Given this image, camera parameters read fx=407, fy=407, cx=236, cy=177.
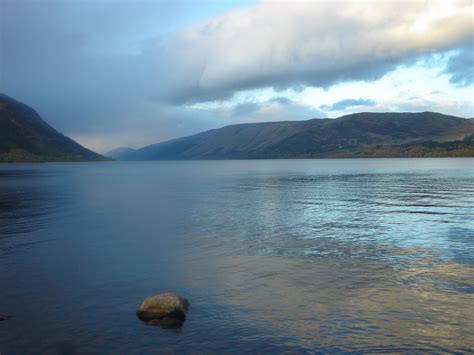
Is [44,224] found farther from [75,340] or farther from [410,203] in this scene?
[410,203]

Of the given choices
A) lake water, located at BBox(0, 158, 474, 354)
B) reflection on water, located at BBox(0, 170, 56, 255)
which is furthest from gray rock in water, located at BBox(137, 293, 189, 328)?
reflection on water, located at BBox(0, 170, 56, 255)

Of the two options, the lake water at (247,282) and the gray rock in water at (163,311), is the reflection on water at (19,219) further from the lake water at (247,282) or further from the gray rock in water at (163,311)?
the gray rock in water at (163,311)

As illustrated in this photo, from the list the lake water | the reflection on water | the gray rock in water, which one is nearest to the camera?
the lake water

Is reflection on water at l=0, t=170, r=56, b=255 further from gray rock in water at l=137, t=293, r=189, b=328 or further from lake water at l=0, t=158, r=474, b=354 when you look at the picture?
gray rock in water at l=137, t=293, r=189, b=328

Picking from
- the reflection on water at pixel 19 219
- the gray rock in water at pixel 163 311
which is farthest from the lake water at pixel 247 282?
the gray rock in water at pixel 163 311

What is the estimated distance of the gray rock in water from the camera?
861 inches

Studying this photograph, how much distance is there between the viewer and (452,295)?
24906 mm

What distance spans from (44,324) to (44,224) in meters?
36.2

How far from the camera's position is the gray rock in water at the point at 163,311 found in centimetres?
2188

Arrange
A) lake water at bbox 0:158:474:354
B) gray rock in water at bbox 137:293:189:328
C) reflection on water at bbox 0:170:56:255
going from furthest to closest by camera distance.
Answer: reflection on water at bbox 0:170:56:255
gray rock in water at bbox 137:293:189:328
lake water at bbox 0:158:474:354

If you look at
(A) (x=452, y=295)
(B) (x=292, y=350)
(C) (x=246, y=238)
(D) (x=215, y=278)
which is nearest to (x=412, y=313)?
(A) (x=452, y=295)

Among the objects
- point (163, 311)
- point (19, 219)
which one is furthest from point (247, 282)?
point (19, 219)

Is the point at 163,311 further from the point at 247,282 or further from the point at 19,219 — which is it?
the point at 19,219

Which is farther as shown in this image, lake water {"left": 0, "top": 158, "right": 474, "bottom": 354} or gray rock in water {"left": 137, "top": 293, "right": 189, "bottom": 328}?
gray rock in water {"left": 137, "top": 293, "right": 189, "bottom": 328}
